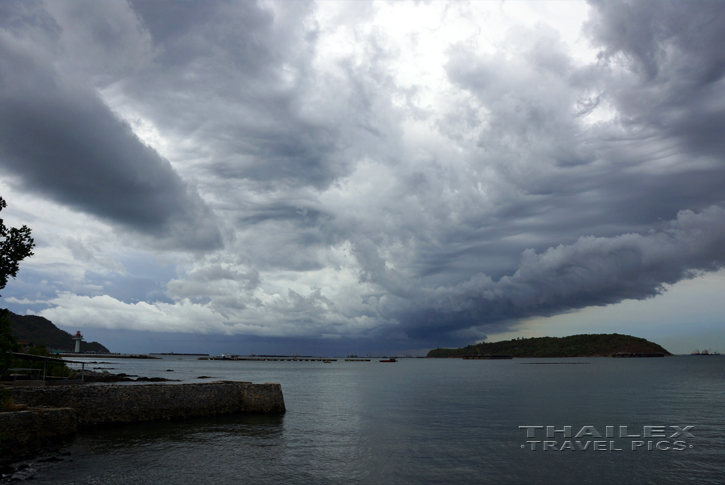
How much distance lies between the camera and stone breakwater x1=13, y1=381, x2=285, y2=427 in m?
29.5

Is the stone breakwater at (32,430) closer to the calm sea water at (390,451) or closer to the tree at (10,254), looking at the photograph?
the calm sea water at (390,451)

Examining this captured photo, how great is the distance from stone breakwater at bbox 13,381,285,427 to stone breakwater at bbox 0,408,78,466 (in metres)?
2.44

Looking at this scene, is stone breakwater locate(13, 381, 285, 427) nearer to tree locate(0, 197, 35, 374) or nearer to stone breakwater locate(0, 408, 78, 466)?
stone breakwater locate(0, 408, 78, 466)

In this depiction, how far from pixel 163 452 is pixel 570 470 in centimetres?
2284

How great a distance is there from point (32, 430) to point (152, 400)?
8783mm

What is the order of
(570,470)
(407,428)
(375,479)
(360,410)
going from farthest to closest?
(360,410) < (407,428) < (570,470) < (375,479)

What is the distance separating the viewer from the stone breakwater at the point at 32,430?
2333 cm

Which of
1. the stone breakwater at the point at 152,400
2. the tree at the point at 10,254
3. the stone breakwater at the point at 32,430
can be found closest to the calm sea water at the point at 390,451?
the stone breakwater at the point at 152,400

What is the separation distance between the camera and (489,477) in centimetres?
2089

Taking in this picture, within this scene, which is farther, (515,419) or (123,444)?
(515,419)

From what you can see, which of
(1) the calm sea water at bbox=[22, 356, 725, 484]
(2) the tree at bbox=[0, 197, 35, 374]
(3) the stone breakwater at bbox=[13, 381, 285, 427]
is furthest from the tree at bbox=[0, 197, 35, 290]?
(3) the stone breakwater at bbox=[13, 381, 285, 427]

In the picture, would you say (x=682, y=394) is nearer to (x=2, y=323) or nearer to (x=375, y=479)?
(x=375, y=479)

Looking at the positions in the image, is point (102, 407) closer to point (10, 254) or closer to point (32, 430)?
point (32, 430)

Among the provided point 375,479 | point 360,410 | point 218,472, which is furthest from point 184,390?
point 375,479
